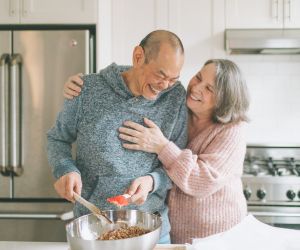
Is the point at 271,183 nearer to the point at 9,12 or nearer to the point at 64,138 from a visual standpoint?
the point at 64,138

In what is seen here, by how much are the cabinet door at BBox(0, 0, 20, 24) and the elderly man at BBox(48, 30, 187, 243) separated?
3.87ft

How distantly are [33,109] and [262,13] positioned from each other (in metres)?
Result: 1.58

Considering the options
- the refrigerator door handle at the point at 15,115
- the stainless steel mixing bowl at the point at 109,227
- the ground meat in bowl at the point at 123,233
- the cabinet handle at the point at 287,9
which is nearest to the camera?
the stainless steel mixing bowl at the point at 109,227

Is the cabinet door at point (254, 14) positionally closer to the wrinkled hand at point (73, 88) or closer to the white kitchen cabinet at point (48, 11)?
the white kitchen cabinet at point (48, 11)

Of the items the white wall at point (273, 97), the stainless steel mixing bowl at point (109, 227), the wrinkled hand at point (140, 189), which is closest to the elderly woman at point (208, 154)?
the wrinkled hand at point (140, 189)

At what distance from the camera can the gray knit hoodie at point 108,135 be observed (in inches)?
53.7

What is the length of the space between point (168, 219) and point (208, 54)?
153 cm

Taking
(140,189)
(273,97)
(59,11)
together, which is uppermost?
(59,11)

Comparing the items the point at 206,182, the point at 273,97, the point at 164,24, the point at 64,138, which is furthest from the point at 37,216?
the point at 273,97

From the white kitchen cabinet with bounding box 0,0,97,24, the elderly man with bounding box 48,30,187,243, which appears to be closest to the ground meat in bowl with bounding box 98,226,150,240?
the elderly man with bounding box 48,30,187,243

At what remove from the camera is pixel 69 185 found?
3.99 ft

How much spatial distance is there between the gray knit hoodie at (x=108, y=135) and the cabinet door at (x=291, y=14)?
60.2 inches

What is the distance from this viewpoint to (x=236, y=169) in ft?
4.88

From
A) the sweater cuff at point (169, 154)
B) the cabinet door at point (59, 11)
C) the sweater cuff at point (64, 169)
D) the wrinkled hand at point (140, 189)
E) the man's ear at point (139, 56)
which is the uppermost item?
the cabinet door at point (59, 11)
